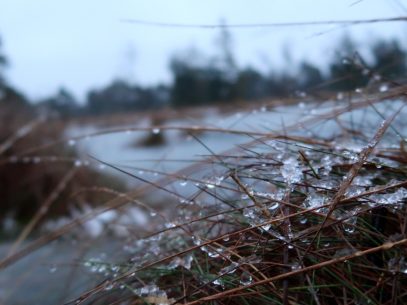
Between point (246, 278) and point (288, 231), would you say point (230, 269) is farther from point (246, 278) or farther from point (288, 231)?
point (288, 231)

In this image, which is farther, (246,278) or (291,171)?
(291,171)

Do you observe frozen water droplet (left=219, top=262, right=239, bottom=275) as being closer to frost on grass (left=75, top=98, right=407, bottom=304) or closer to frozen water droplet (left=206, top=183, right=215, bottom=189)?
frost on grass (left=75, top=98, right=407, bottom=304)

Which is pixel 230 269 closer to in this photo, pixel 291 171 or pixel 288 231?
pixel 288 231

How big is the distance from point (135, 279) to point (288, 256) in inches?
17.7

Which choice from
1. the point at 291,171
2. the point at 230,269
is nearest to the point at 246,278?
the point at 230,269

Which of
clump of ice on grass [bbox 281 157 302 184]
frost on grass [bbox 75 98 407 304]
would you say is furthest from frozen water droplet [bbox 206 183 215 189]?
clump of ice on grass [bbox 281 157 302 184]

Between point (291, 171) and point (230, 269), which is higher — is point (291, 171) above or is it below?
above

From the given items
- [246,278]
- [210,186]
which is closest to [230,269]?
[246,278]

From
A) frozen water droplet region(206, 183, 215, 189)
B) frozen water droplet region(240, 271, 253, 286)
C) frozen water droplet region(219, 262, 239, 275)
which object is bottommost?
frozen water droplet region(240, 271, 253, 286)

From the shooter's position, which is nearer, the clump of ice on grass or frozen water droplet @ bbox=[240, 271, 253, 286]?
frozen water droplet @ bbox=[240, 271, 253, 286]

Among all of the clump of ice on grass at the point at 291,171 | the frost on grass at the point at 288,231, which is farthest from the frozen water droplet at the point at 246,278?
the clump of ice on grass at the point at 291,171

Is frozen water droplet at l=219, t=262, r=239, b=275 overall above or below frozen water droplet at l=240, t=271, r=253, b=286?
above

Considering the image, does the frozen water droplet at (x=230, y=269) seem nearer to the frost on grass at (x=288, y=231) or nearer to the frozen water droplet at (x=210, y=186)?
the frost on grass at (x=288, y=231)

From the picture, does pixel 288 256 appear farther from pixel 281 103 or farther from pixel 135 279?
pixel 281 103
